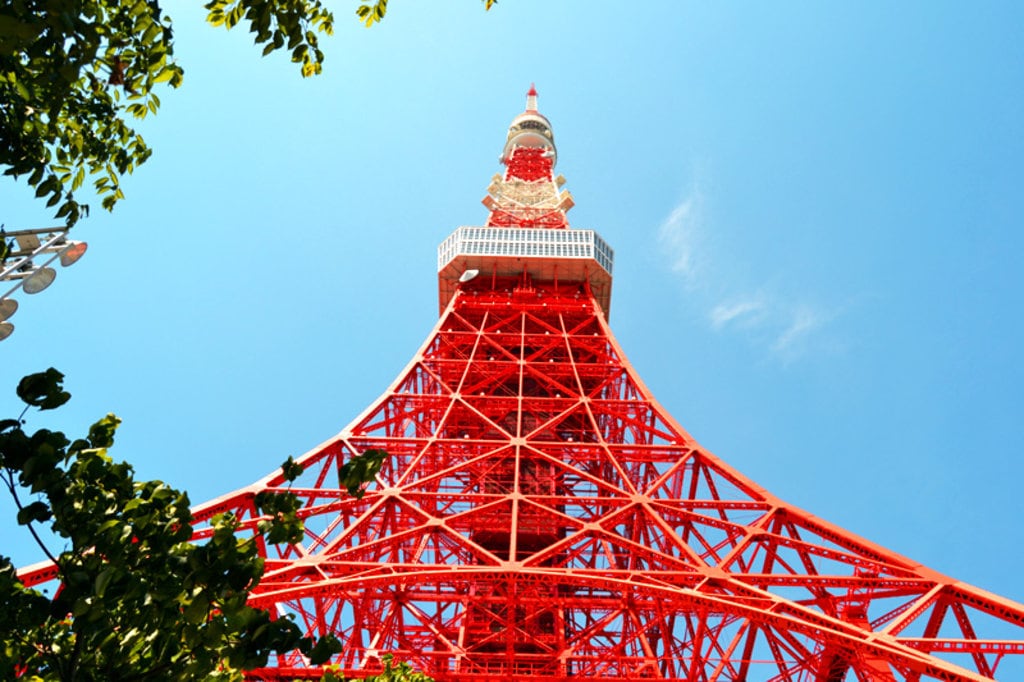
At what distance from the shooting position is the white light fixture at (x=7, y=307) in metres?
6.14

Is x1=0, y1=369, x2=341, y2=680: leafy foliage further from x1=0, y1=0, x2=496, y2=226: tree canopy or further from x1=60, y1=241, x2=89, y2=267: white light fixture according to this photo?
x1=60, y1=241, x2=89, y2=267: white light fixture

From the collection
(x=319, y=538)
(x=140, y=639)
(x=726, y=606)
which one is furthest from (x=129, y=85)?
(x=319, y=538)

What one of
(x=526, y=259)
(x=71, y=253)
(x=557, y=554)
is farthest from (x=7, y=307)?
(x=526, y=259)

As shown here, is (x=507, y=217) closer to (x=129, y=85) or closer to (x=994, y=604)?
(x=994, y=604)

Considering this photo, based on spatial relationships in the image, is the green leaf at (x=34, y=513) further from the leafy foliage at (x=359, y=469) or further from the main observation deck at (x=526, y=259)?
the main observation deck at (x=526, y=259)

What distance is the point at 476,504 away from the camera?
50.8ft

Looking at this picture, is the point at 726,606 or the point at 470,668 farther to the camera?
the point at 470,668

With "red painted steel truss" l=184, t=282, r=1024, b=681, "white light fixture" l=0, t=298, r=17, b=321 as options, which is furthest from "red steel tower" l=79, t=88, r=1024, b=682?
"white light fixture" l=0, t=298, r=17, b=321

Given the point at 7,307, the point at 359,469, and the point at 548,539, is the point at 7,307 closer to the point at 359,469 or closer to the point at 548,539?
the point at 359,469

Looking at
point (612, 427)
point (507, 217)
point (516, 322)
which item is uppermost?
point (507, 217)

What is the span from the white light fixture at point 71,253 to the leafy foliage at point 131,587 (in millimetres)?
3748

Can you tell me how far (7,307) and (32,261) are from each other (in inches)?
31.4

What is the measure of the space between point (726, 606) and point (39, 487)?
29.8ft

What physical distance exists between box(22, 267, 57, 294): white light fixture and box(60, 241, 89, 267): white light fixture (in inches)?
6.4
